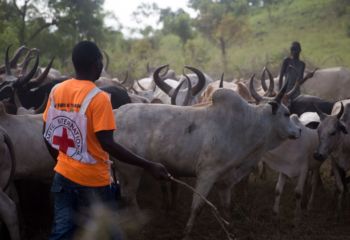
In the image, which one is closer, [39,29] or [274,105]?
[274,105]

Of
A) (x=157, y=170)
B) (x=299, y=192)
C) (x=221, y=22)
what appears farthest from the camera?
(x=221, y=22)

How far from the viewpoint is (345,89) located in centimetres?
1326

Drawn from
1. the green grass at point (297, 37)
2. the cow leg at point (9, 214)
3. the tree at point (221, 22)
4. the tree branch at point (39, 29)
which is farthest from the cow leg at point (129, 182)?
the tree at point (221, 22)

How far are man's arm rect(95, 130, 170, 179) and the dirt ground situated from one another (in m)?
1.97

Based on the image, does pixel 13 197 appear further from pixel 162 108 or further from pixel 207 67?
pixel 207 67

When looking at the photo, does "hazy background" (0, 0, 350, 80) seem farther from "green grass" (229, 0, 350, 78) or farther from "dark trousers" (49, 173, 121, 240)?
"dark trousers" (49, 173, 121, 240)

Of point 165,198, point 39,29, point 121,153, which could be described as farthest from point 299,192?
point 39,29

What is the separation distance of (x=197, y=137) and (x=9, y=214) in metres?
1.87

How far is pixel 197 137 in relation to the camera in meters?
5.40

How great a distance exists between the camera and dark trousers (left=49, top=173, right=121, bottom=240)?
3.27m

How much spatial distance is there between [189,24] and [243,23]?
3719mm

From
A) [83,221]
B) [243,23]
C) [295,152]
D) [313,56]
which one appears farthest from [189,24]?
[83,221]

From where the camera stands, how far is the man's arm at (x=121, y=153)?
3.16m

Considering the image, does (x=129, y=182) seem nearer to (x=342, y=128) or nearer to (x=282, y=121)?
(x=282, y=121)
